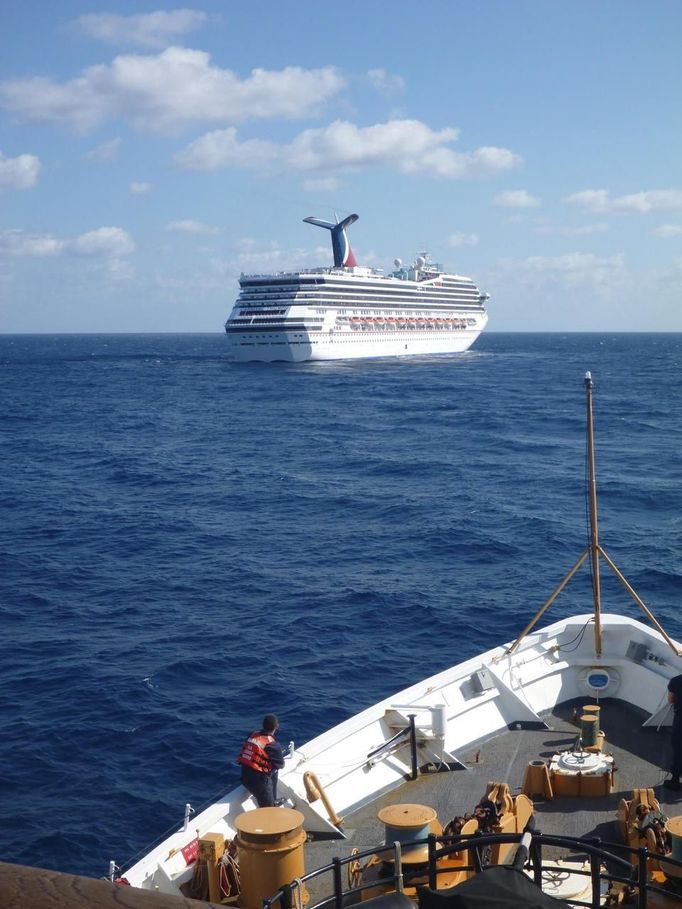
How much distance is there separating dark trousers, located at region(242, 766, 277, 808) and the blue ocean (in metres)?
5.80

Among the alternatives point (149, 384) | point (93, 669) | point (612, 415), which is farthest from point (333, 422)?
point (93, 669)

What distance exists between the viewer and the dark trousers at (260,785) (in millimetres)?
8672

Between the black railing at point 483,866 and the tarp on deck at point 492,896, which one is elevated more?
the tarp on deck at point 492,896

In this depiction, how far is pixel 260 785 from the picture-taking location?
28.5 ft

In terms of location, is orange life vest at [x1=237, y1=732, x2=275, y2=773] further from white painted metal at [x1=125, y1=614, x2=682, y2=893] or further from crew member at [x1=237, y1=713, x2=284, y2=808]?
white painted metal at [x1=125, y1=614, x2=682, y2=893]

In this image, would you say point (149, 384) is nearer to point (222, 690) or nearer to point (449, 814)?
point (222, 690)

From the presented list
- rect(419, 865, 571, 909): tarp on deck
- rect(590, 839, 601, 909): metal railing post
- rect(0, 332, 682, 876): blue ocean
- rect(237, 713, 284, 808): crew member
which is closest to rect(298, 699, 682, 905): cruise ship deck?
rect(237, 713, 284, 808): crew member

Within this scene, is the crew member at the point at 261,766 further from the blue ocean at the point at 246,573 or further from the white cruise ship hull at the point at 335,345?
the white cruise ship hull at the point at 335,345

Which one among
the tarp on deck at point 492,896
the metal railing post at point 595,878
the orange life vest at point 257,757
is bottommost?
the orange life vest at point 257,757

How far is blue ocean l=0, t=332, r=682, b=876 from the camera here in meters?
16.3

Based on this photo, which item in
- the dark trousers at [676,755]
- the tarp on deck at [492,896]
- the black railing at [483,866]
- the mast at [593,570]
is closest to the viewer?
the tarp on deck at [492,896]

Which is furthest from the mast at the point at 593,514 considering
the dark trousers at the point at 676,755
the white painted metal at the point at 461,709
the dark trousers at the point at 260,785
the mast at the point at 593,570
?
the dark trousers at the point at 260,785

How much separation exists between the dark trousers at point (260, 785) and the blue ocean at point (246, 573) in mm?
5799

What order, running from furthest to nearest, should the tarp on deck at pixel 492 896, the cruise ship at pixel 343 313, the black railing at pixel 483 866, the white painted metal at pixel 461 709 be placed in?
the cruise ship at pixel 343 313 < the white painted metal at pixel 461 709 < the black railing at pixel 483 866 < the tarp on deck at pixel 492 896
